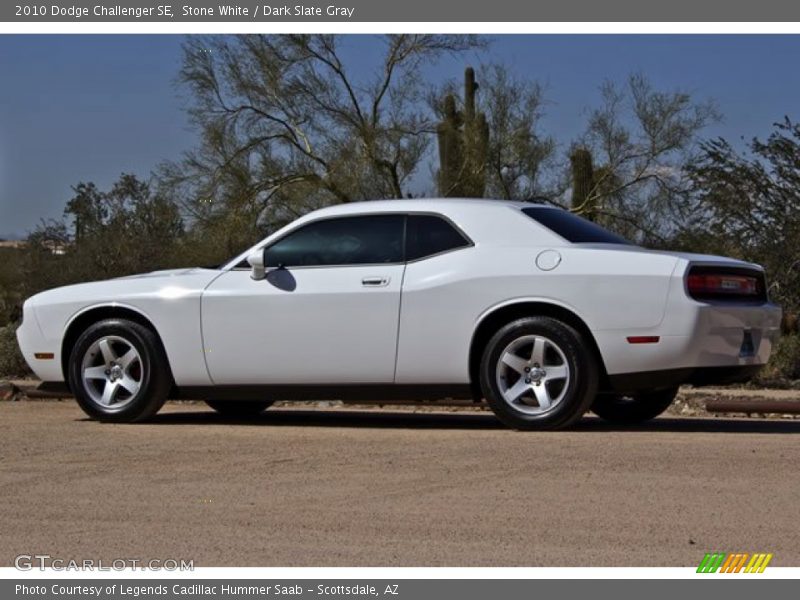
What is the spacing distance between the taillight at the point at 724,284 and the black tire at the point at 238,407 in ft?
12.7

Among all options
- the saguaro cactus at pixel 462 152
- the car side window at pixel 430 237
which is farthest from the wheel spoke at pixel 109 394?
the saguaro cactus at pixel 462 152

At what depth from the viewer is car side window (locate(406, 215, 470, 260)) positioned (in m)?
10.5

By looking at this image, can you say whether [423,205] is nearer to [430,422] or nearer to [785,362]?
[430,422]

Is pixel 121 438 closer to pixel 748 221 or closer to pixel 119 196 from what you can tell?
pixel 748 221

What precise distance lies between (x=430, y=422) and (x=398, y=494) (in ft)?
13.0

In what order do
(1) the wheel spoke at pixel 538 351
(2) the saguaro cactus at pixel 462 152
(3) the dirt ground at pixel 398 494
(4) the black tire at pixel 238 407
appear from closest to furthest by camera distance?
(3) the dirt ground at pixel 398 494
(1) the wheel spoke at pixel 538 351
(4) the black tire at pixel 238 407
(2) the saguaro cactus at pixel 462 152

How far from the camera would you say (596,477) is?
807cm

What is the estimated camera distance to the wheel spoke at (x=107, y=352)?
11.1 m

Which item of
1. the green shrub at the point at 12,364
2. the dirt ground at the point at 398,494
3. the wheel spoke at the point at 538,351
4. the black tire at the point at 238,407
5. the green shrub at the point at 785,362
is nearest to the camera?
the dirt ground at the point at 398,494

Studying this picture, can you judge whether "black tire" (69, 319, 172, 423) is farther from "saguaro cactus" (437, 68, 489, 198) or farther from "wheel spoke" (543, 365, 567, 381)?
"saguaro cactus" (437, 68, 489, 198)

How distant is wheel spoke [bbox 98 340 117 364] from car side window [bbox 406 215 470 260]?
2308mm

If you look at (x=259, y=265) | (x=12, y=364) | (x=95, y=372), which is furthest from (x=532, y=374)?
(x=12, y=364)

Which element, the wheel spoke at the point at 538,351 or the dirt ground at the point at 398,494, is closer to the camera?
the dirt ground at the point at 398,494

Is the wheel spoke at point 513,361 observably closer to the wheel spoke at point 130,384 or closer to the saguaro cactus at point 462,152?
the wheel spoke at point 130,384
